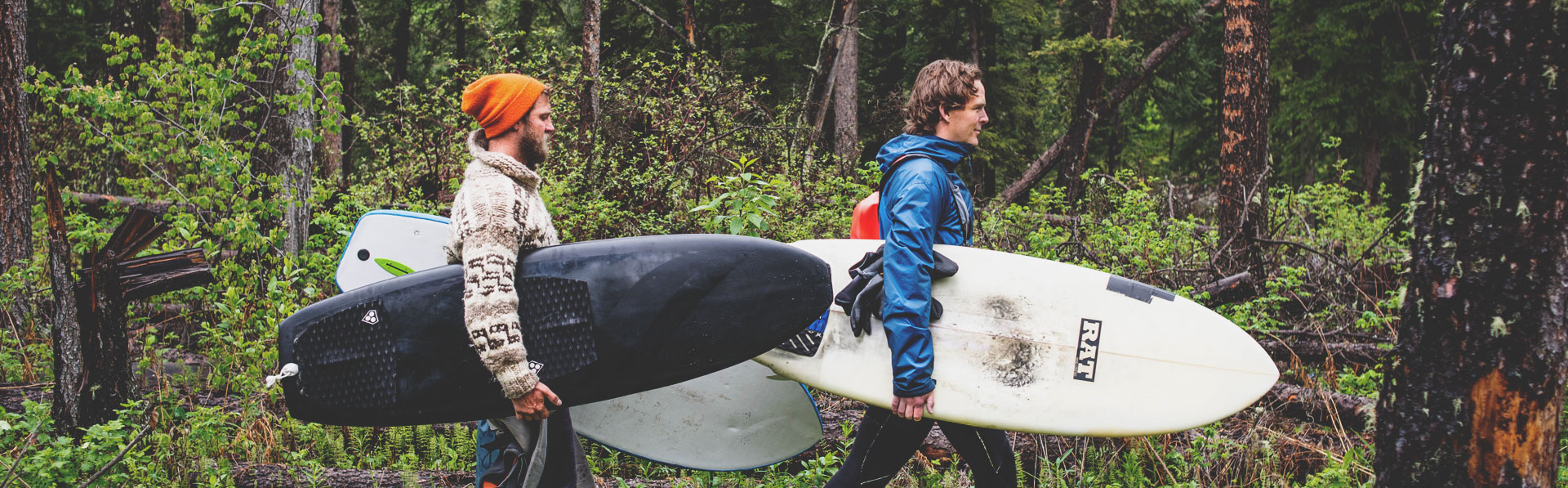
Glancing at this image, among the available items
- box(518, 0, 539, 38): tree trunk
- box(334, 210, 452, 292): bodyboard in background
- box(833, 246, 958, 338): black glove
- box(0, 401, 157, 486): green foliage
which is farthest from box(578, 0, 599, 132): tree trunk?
box(518, 0, 539, 38): tree trunk

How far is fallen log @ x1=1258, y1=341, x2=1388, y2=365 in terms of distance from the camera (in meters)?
4.46

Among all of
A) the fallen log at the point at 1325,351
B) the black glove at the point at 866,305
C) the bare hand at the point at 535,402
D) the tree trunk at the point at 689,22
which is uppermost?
the tree trunk at the point at 689,22

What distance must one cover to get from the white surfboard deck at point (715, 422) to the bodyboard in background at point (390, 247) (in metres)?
0.83

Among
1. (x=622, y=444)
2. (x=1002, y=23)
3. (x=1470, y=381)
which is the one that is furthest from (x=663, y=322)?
(x=1002, y=23)

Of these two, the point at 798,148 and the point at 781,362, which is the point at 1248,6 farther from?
the point at 781,362

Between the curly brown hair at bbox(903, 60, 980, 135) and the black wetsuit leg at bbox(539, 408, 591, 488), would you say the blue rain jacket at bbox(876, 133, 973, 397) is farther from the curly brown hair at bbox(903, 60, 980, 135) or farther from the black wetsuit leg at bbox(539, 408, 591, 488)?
the black wetsuit leg at bbox(539, 408, 591, 488)

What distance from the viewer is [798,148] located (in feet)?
28.0

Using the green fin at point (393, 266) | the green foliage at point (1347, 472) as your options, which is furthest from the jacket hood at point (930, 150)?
the green foliage at point (1347, 472)

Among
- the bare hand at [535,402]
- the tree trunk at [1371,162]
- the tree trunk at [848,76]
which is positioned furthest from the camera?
the tree trunk at [1371,162]

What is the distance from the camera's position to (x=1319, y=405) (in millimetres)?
3836

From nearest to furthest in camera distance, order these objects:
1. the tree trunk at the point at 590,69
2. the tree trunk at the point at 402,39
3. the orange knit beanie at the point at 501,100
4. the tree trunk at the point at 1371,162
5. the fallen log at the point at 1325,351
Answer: the orange knit beanie at the point at 501,100 < the fallen log at the point at 1325,351 < the tree trunk at the point at 590,69 < the tree trunk at the point at 1371,162 < the tree trunk at the point at 402,39

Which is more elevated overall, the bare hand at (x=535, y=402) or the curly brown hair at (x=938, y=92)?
the curly brown hair at (x=938, y=92)

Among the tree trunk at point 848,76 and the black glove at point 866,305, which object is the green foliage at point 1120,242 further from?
the tree trunk at point 848,76

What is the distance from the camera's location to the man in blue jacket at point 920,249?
7.41 ft
